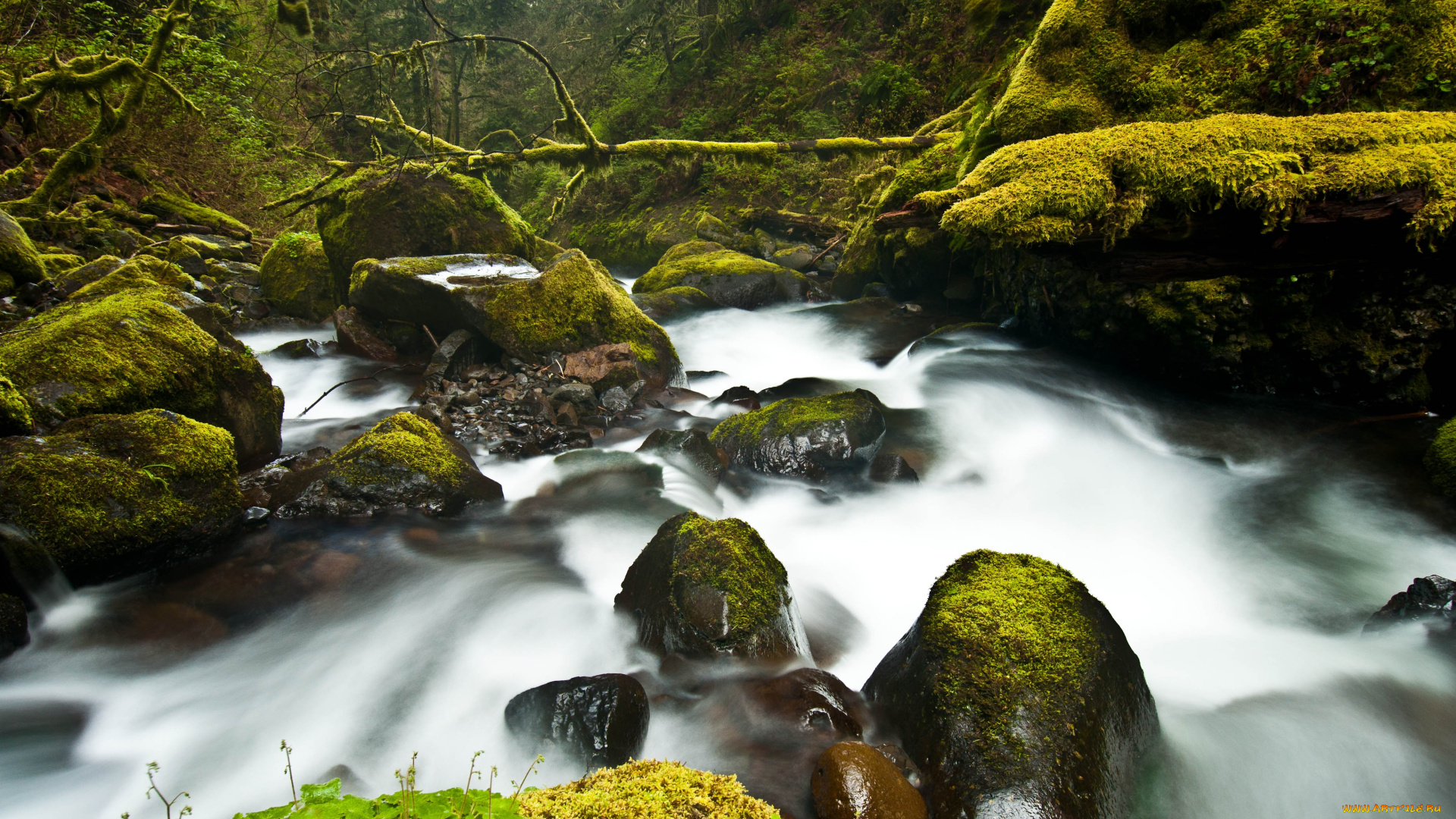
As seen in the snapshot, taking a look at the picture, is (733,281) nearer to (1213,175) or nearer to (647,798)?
(1213,175)

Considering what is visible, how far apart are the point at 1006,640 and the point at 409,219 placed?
9.58 metres

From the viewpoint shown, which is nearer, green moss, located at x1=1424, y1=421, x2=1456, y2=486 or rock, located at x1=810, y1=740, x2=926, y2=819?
rock, located at x1=810, y1=740, x2=926, y2=819

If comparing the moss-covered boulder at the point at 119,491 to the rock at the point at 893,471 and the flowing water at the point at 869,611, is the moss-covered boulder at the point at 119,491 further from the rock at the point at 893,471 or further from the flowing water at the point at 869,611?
the rock at the point at 893,471

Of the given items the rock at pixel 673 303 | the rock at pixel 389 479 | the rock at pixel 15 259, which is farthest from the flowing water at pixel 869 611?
the rock at pixel 673 303

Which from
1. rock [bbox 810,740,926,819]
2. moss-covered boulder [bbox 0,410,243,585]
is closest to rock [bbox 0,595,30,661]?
moss-covered boulder [bbox 0,410,243,585]

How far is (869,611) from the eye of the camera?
423 centimetres

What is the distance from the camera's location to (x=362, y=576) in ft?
13.9

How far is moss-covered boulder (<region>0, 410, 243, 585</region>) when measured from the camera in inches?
138

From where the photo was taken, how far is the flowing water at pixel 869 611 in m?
2.81

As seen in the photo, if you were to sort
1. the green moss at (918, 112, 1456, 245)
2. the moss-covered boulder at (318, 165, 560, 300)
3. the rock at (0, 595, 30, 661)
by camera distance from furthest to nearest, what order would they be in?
1. the moss-covered boulder at (318, 165, 560, 300)
2. the green moss at (918, 112, 1456, 245)
3. the rock at (0, 595, 30, 661)

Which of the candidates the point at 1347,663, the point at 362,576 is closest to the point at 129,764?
the point at 362,576

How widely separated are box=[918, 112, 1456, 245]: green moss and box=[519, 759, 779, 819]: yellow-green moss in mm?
3123

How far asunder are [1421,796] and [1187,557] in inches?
88.9

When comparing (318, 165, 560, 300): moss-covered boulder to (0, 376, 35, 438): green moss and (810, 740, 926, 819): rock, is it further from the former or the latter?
(810, 740, 926, 819): rock
